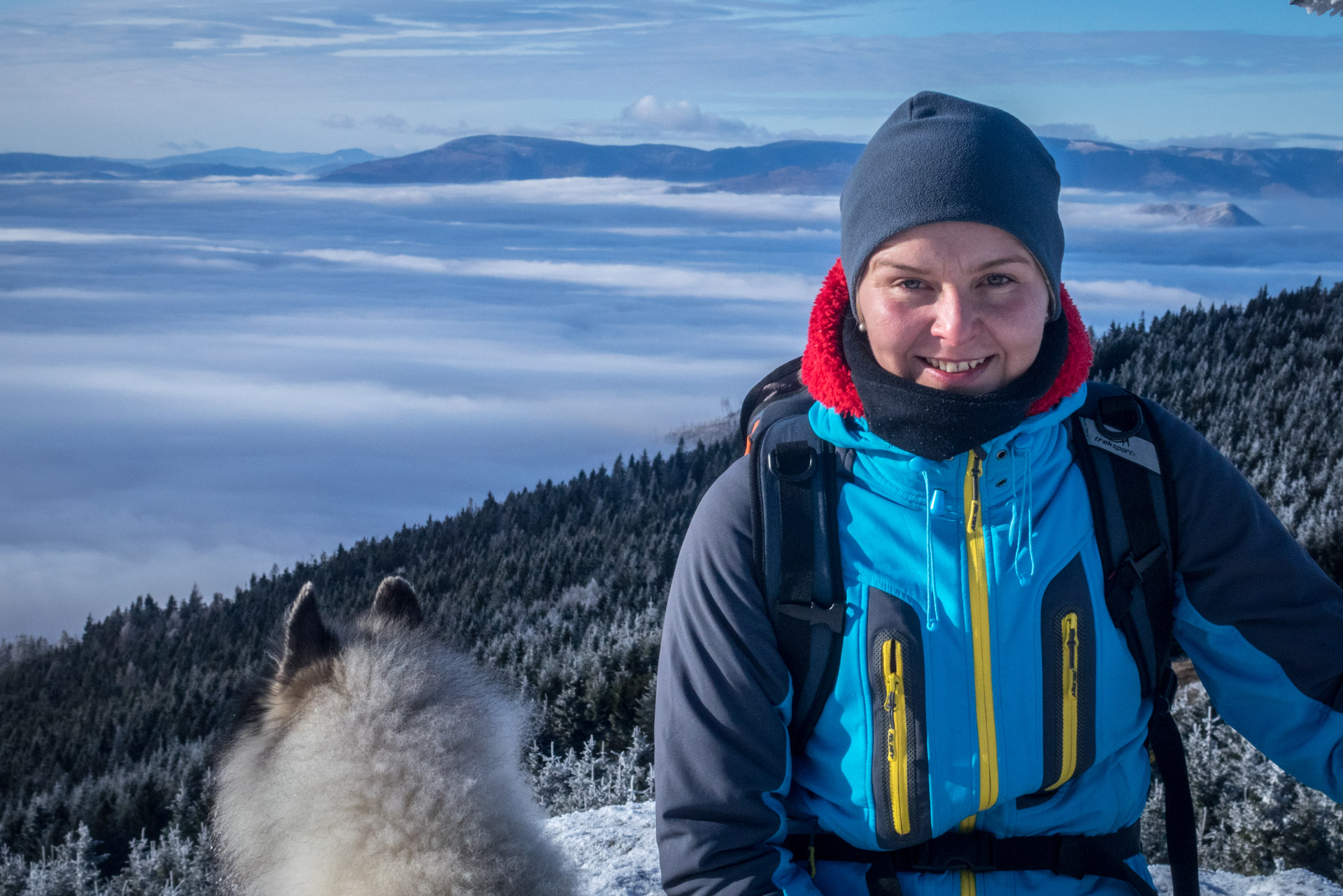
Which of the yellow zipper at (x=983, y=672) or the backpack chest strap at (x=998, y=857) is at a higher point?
the yellow zipper at (x=983, y=672)

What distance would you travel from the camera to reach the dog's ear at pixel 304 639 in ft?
8.69

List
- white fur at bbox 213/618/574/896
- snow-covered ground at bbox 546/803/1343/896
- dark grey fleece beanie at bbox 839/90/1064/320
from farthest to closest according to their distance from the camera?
snow-covered ground at bbox 546/803/1343/896 < white fur at bbox 213/618/574/896 < dark grey fleece beanie at bbox 839/90/1064/320

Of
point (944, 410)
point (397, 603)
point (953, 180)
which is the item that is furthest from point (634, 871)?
point (953, 180)

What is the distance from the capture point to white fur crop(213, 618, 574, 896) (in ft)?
7.77

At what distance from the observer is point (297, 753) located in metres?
2.50

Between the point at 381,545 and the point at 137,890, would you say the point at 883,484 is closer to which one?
the point at 137,890

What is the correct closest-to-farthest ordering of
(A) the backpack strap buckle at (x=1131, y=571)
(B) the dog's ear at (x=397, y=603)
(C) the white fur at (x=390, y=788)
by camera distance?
(A) the backpack strap buckle at (x=1131, y=571) → (C) the white fur at (x=390, y=788) → (B) the dog's ear at (x=397, y=603)

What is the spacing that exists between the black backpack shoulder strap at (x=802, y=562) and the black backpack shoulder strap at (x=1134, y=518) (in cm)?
64

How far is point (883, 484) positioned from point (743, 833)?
0.88 metres

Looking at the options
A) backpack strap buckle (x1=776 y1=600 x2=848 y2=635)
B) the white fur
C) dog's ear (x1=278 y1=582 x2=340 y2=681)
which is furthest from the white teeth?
dog's ear (x1=278 y1=582 x2=340 y2=681)

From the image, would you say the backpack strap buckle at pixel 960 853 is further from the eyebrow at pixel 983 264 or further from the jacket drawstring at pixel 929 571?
the eyebrow at pixel 983 264

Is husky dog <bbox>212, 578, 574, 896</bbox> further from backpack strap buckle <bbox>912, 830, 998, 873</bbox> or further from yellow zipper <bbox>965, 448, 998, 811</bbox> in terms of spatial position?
yellow zipper <bbox>965, 448, 998, 811</bbox>

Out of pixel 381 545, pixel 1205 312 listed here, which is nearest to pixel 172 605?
pixel 381 545

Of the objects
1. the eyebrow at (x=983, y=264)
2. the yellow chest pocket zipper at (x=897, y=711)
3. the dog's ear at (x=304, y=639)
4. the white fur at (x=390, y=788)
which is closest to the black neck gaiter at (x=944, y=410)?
the eyebrow at (x=983, y=264)
